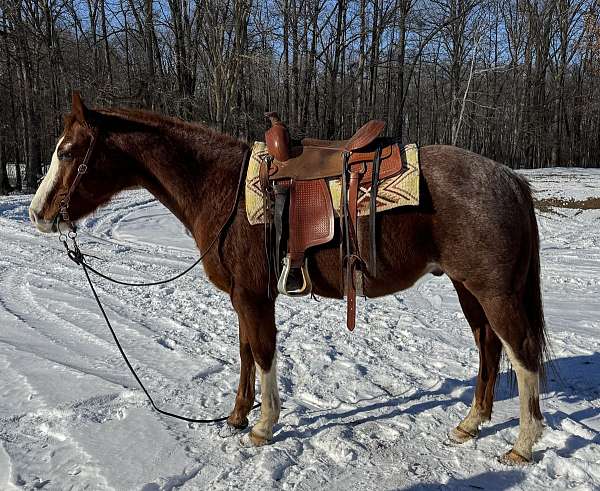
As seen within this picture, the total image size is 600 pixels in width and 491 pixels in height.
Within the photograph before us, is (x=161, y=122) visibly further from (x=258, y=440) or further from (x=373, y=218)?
(x=258, y=440)

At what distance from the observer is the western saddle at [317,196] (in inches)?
100

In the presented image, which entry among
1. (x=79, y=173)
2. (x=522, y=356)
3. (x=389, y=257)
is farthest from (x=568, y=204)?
(x=79, y=173)

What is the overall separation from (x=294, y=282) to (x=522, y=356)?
1.37 m

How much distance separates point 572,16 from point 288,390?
41156mm

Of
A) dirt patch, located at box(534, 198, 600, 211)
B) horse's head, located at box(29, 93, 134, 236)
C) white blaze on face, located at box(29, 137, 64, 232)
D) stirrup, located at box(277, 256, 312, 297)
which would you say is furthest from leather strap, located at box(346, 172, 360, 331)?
dirt patch, located at box(534, 198, 600, 211)

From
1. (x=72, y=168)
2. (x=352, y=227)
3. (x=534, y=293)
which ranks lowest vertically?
(x=534, y=293)

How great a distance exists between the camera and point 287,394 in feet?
11.0

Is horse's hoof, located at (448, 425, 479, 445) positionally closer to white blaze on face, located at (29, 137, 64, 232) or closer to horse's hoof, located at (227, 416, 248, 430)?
horse's hoof, located at (227, 416, 248, 430)

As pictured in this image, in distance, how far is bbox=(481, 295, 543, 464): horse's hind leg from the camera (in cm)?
251

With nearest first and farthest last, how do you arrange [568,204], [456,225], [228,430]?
[456,225] → [228,430] → [568,204]

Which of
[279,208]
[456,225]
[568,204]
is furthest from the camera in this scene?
[568,204]

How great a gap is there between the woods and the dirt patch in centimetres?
307

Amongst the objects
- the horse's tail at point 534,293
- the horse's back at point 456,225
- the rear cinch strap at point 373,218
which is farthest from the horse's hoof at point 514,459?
the rear cinch strap at point 373,218

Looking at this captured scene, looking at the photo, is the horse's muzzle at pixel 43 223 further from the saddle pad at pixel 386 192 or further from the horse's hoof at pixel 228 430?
the horse's hoof at pixel 228 430
